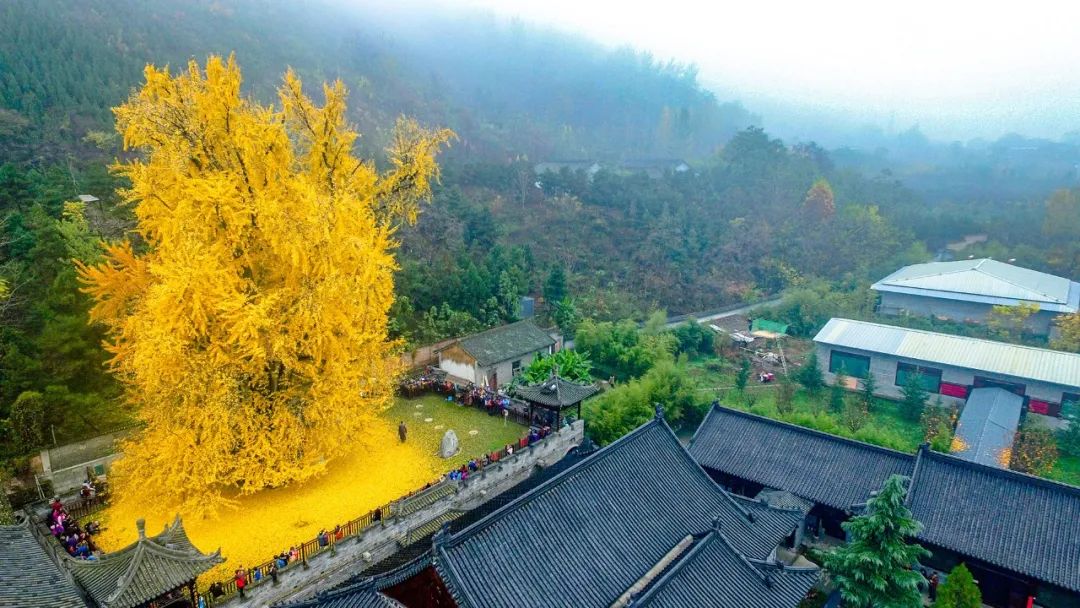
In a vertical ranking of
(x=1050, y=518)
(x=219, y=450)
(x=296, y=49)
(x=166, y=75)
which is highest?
(x=296, y=49)

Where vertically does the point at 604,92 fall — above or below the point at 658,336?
above

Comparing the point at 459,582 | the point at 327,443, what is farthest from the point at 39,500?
the point at 459,582

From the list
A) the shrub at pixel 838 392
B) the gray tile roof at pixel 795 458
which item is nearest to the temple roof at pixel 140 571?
the gray tile roof at pixel 795 458

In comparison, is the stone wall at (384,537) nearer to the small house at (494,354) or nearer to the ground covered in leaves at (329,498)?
the ground covered in leaves at (329,498)

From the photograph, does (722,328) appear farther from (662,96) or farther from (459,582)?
(662,96)

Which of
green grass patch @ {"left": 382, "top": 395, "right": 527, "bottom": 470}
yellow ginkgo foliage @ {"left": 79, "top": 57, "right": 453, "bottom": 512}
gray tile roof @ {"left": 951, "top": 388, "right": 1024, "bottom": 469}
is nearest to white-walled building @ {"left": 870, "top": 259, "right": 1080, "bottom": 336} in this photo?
gray tile roof @ {"left": 951, "top": 388, "right": 1024, "bottom": 469}
